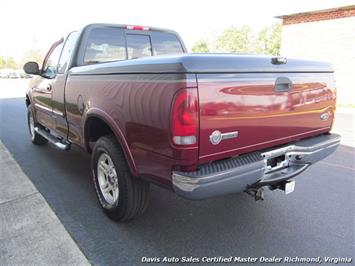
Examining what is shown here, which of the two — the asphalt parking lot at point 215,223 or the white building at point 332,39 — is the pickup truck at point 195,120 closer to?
the asphalt parking lot at point 215,223

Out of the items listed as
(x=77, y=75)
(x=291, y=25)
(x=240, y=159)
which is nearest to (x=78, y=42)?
(x=77, y=75)

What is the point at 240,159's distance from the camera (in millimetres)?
2498

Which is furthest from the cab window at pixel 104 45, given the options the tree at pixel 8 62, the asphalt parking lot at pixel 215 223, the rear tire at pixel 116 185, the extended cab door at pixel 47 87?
the tree at pixel 8 62

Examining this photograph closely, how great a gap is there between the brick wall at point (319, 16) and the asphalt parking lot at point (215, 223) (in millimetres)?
10978

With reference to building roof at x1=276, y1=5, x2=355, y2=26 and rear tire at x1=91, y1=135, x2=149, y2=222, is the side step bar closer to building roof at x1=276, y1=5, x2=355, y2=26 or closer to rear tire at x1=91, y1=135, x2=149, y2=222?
rear tire at x1=91, y1=135, x2=149, y2=222

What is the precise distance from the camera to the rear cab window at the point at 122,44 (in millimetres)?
3895

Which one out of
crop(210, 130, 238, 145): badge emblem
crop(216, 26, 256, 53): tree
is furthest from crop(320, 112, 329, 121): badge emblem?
crop(216, 26, 256, 53): tree

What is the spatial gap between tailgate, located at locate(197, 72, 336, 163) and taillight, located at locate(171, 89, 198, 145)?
0.06 m

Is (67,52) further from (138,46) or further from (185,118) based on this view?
(185,118)

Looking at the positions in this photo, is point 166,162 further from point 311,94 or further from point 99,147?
point 311,94

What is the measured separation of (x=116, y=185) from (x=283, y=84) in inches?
72.3

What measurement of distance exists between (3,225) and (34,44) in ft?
252

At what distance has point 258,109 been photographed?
2.55 meters

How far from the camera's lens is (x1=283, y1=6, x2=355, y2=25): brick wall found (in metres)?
12.9
